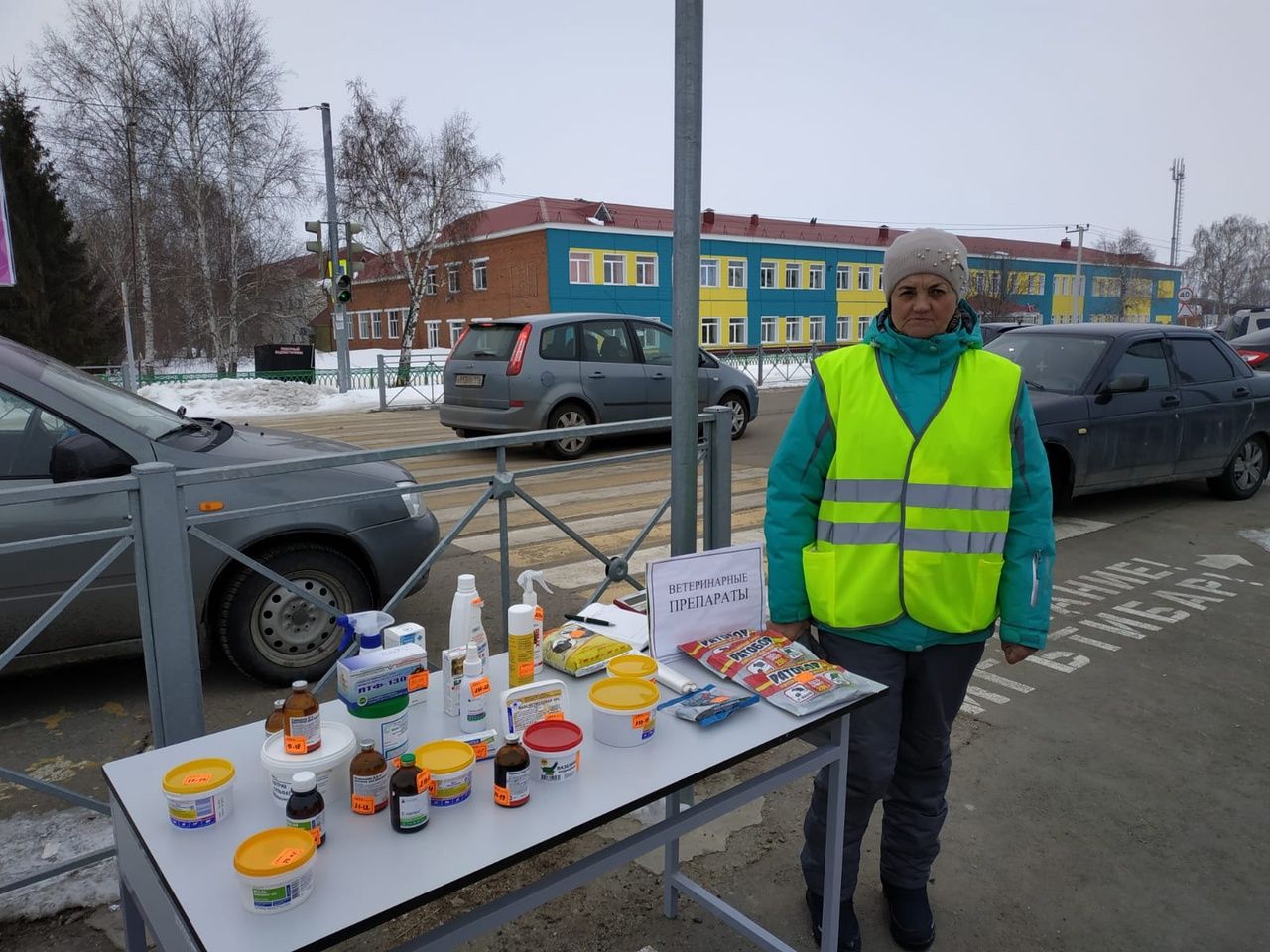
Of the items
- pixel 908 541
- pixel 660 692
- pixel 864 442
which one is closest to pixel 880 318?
pixel 864 442

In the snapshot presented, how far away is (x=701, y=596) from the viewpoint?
2.46m

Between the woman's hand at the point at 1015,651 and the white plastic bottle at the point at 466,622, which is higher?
the white plastic bottle at the point at 466,622

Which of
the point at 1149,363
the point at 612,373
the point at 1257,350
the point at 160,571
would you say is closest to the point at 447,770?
the point at 160,571

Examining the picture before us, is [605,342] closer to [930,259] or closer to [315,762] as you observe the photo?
[930,259]

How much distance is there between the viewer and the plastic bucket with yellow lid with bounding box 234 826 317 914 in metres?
1.34

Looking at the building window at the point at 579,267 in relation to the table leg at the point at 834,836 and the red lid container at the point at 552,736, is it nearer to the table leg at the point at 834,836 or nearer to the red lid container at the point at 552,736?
the table leg at the point at 834,836

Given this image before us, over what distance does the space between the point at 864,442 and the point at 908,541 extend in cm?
30

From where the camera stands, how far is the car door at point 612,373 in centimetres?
1125

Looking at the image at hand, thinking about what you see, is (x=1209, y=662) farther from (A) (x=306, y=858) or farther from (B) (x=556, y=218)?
(B) (x=556, y=218)

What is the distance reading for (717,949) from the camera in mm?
2578

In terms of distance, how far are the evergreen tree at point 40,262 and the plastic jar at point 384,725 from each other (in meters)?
28.4

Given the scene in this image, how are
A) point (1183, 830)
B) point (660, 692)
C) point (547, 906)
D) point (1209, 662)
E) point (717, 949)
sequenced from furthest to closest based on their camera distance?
point (1209, 662) → point (1183, 830) → point (547, 906) → point (717, 949) → point (660, 692)

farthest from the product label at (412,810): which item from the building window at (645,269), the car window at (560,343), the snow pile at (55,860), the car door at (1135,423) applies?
the building window at (645,269)

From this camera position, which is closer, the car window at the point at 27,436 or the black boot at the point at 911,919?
the black boot at the point at 911,919
